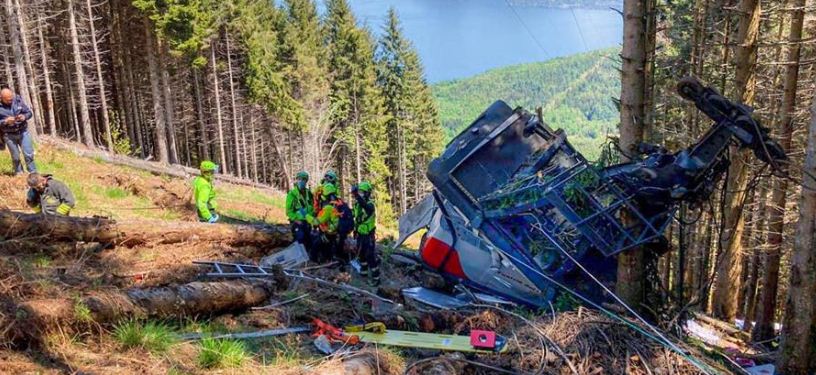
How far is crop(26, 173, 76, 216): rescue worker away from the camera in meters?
8.47

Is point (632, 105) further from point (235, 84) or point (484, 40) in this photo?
point (484, 40)

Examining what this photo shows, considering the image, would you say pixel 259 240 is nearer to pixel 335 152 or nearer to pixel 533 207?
pixel 533 207

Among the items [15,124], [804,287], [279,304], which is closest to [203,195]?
[279,304]

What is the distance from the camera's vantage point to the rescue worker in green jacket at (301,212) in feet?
32.0

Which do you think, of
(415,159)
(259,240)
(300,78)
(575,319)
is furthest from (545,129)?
(415,159)

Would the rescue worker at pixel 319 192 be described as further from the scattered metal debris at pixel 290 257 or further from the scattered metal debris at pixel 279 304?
the scattered metal debris at pixel 279 304

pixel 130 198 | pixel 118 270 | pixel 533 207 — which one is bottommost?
pixel 130 198

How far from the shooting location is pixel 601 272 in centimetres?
777

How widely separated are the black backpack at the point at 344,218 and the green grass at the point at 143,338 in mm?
5077

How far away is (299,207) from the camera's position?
980 centimetres

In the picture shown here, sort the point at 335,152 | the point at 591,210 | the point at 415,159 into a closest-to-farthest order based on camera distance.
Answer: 1. the point at 591,210
2. the point at 335,152
3. the point at 415,159

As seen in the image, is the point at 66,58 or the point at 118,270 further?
the point at 66,58

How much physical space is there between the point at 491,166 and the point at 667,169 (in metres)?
2.93

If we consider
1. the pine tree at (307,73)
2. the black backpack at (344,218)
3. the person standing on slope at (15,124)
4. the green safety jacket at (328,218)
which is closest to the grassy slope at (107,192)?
the person standing on slope at (15,124)
